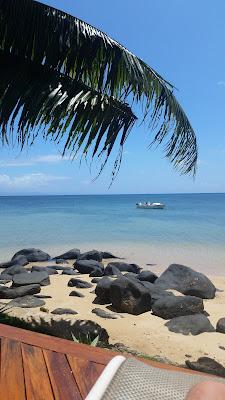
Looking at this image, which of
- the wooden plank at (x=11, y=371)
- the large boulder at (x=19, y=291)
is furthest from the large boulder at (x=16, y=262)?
the wooden plank at (x=11, y=371)

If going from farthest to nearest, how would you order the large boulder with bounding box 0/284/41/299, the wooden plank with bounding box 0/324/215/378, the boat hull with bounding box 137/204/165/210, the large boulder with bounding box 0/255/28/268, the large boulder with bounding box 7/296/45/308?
the boat hull with bounding box 137/204/165/210, the large boulder with bounding box 0/255/28/268, the large boulder with bounding box 0/284/41/299, the large boulder with bounding box 7/296/45/308, the wooden plank with bounding box 0/324/215/378

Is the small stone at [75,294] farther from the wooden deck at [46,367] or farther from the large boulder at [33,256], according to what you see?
the large boulder at [33,256]

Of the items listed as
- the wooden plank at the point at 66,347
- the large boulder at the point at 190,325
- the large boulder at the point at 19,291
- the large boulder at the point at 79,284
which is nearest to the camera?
the wooden plank at the point at 66,347

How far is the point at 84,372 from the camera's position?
7.19 ft

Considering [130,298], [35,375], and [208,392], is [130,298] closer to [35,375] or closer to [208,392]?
[35,375]

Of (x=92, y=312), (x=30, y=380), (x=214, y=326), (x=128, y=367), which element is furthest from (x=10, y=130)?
(x=214, y=326)

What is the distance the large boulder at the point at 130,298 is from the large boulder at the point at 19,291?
208 centimetres

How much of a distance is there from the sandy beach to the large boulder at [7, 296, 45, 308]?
180 millimetres

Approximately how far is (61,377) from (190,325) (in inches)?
175

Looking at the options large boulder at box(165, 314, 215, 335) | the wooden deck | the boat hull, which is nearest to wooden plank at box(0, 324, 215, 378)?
the wooden deck

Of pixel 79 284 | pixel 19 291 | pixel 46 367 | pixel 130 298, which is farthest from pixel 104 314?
pixel 46 367

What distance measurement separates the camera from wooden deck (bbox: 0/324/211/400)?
6.61 feet

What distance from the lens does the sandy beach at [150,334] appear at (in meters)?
5.38

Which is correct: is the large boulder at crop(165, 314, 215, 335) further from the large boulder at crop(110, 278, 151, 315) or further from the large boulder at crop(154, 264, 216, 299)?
the large boulder at crop(154, 264, 216, 299)
